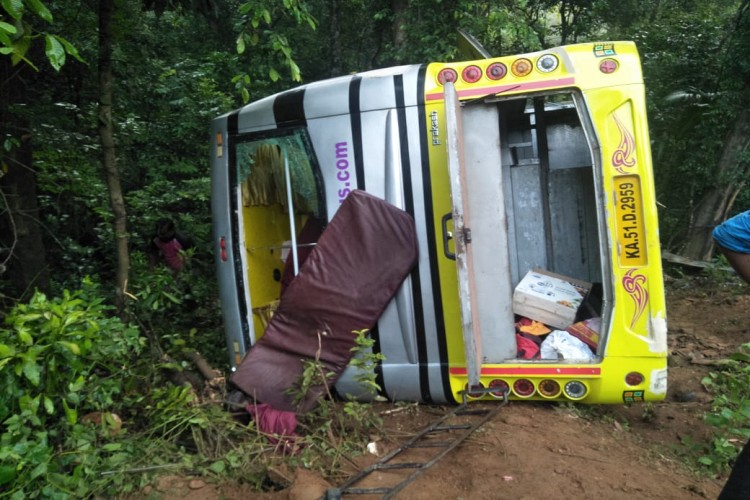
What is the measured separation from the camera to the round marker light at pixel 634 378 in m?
3.35

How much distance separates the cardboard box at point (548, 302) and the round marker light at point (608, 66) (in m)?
1.41

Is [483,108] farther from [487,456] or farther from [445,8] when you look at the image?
[445,8]

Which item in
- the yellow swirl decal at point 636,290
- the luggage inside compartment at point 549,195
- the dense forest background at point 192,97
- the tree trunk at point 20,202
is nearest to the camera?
the yellow swirl decal at point 636,290

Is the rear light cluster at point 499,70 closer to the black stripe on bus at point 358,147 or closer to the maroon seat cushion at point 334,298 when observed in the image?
the black stripe on bus at point 358,147

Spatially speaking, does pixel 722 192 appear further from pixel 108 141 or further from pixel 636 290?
pixel 108 141

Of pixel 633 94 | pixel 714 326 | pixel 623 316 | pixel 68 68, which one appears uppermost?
pixel 68 68

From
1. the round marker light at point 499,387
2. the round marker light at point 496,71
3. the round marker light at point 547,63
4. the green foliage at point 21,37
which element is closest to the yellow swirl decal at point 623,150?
the round marker light at point 547,63

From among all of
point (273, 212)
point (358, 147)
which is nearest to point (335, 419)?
point (358, 147)

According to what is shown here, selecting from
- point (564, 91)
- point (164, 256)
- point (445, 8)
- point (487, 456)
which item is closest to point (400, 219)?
point (564, 91)

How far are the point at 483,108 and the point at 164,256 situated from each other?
3.93 meters

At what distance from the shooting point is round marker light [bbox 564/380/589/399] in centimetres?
347

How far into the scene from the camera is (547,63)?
350 centimetres

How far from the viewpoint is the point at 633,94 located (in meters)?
3.34

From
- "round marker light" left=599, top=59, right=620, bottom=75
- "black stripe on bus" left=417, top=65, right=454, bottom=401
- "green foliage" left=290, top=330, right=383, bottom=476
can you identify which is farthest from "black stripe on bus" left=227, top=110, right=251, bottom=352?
"round marker light" left=599, top=59, right=620, bottom=75
